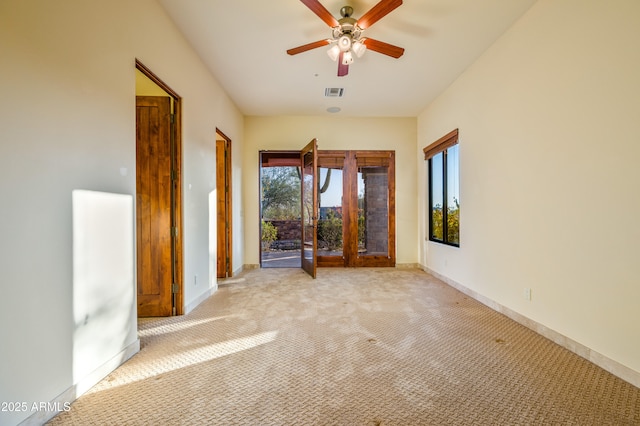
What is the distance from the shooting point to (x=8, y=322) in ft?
4.43

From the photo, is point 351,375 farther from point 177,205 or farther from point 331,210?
point 331,210

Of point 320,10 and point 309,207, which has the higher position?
point 320,10

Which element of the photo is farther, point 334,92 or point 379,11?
point 334,92

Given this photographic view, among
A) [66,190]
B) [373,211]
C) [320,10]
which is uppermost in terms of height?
[320,10]

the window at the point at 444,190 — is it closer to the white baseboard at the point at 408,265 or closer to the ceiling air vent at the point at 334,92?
the white baseboard at the point at 408,265

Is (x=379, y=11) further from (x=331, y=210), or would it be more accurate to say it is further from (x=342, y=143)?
(x=331, y=210)

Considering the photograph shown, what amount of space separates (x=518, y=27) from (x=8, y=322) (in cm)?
442

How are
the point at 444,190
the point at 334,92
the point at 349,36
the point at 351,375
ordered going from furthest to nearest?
Answer: the point at 444,190 < the point at 334,92 < the point at 349,36 < the point at 351,375

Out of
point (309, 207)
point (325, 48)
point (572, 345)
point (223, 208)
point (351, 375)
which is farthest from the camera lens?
point (309, 207)

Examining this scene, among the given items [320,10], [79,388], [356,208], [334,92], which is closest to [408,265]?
[356,208]

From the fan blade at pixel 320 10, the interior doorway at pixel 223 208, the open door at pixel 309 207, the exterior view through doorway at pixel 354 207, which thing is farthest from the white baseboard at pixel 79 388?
the exterior view through doorway at pixel 354 207

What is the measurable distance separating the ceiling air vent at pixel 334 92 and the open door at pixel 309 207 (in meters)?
0.83

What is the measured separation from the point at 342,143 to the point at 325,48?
101 inches

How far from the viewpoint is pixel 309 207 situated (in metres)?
5.47
